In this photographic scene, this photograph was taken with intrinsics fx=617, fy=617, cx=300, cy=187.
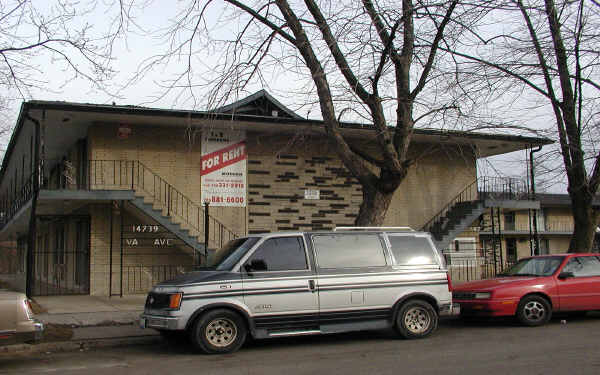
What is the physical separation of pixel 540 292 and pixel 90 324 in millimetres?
8649

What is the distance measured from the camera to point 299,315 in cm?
960

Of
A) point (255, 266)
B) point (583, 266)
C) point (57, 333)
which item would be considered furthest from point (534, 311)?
point (57, 333)

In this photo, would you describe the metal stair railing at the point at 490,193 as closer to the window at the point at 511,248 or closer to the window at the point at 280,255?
the window at the point at 280,255

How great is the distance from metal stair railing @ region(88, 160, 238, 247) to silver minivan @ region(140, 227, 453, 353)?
838cm

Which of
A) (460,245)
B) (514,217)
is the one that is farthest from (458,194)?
(514,217)

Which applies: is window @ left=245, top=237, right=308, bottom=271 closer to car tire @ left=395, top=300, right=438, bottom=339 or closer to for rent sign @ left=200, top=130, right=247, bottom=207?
car tire @ left=395, top=300, right=438, bottom=339

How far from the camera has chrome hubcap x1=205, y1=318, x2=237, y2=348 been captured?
9148mm

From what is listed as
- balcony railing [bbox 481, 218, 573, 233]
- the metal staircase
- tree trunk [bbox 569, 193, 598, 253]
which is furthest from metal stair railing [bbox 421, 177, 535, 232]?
balcony railing [bbox 481, 218, 573, 233]

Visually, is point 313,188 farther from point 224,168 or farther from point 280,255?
point 280,255

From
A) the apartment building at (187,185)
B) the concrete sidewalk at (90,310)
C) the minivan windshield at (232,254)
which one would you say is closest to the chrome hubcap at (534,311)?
the minivan windshield at (232,254)

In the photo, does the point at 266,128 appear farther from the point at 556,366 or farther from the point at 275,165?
the point at 556,366

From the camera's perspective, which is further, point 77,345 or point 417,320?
point 417,320

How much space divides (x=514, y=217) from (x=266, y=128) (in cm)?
3034

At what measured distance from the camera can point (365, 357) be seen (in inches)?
350
